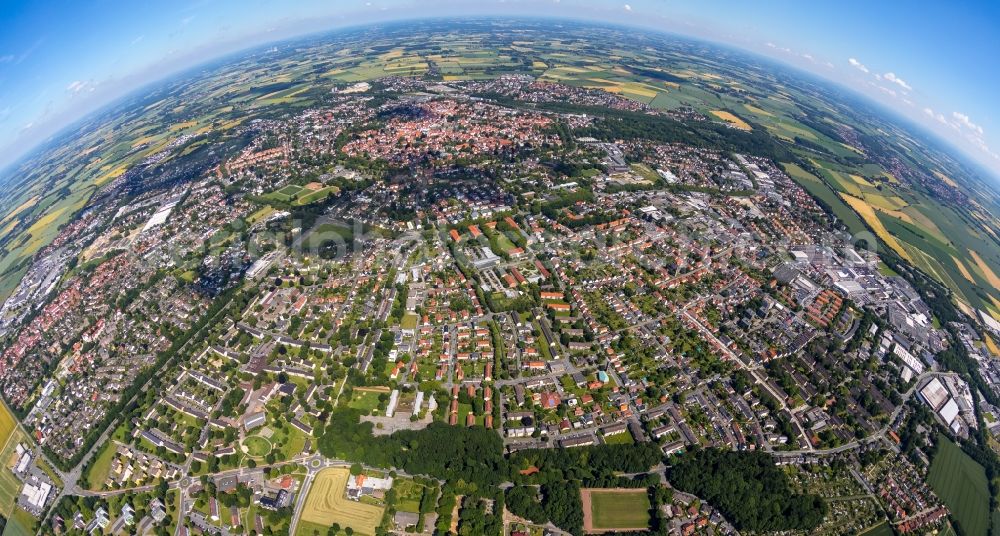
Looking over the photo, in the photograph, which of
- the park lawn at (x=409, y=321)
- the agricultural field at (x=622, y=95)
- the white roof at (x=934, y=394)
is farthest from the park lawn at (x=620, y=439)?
the agricultural field at (x=622, y=95)

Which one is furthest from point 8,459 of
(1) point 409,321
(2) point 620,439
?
(2) point 620,439

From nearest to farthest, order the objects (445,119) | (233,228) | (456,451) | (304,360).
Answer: (456,451)
(304,360)
(233,228)
(445,119)

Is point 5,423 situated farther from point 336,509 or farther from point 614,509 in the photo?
point 614,509

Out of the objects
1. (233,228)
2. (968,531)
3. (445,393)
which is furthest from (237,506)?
(968,531)

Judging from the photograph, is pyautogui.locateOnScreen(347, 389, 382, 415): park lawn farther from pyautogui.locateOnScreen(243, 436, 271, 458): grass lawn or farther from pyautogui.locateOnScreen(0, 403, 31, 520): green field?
pyautogui.locateOnScreen(0, 403, 31, 520): green field

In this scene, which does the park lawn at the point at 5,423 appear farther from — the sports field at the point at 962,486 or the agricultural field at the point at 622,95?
the sports field at the point at 962,486

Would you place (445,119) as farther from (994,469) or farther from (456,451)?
(994,469)
